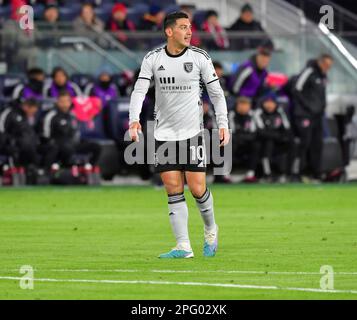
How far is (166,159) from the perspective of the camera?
556 inches

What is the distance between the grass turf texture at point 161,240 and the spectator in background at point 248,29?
14.7 feet

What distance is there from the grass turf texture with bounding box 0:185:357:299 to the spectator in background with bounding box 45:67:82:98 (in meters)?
2.39

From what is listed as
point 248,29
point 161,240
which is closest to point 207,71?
point 161,240

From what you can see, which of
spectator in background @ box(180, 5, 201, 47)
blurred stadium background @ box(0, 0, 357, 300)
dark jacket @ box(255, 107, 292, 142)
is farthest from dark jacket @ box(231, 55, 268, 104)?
spectator in background @ box(180, 5, 201, 47)

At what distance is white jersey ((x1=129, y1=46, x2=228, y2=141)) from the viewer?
14102 mm

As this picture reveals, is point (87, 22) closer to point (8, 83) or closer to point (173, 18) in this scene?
point (8, 83)

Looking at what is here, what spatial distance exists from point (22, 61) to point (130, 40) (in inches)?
90.4

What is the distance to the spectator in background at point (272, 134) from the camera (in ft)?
91.2

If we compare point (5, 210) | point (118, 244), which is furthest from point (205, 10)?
point (118, 244)

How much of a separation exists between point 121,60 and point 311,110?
13.5ft

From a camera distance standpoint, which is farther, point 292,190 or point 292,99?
point 292,99

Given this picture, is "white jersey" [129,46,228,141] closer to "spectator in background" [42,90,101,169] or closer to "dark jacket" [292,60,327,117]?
"spectator in background" [42,90,101,169]
